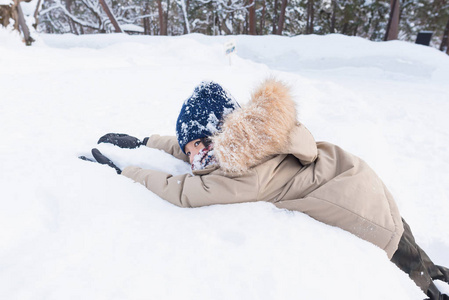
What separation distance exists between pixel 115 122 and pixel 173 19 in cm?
1989

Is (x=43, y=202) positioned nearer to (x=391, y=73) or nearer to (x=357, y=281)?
(x=357, y=281)

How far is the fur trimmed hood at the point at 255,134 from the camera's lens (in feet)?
4.08

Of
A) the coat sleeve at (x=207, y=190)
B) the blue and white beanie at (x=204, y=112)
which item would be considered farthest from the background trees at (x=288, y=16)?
the coat sleeve at (x=207, y=190)

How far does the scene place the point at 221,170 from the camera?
4.32 ft

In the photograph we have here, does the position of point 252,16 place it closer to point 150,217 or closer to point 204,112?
point 204,112

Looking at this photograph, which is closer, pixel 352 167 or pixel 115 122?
pixel 352 167

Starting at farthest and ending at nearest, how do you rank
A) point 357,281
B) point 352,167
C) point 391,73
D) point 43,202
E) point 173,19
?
point 173,19, point 391,73, point 352,167, point 43,202, point 357,281

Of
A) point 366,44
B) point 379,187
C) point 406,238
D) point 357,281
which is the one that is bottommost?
point 406,238

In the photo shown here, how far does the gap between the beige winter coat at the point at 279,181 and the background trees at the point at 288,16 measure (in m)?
12.1

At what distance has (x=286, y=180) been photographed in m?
1.38

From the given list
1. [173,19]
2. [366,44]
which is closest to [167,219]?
[366,44]

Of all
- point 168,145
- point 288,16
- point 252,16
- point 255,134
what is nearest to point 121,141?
point 168,145

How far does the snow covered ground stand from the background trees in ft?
35.0

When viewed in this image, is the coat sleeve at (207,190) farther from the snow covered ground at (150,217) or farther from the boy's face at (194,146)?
the boy's face at (194,146)
